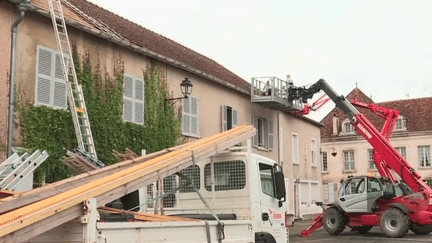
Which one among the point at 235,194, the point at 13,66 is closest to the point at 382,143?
the point at 235,194

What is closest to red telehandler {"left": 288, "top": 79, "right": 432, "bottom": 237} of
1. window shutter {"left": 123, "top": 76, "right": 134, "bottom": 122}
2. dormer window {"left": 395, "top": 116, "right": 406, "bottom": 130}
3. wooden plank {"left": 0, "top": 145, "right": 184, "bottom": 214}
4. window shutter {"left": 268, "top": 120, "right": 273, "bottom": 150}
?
window shutter {"left": 268, "top": 120, "right": 273, "bottom": 150}

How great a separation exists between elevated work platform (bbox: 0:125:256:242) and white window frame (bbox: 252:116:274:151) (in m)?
18.0

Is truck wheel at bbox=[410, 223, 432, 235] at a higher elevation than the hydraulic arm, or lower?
lower

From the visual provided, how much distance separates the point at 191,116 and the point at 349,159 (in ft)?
115

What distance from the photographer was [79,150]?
12656mm

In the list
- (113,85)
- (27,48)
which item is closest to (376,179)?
(113,85)

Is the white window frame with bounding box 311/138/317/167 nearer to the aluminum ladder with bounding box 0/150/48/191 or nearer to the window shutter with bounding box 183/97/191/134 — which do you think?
the window shutter with bounding box 183/97/191/134

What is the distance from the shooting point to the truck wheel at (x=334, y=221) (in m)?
20.1

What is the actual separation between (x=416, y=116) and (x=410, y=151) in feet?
10.7

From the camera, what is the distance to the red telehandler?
18453 millimetres

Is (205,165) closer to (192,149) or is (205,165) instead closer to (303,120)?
(192,149)

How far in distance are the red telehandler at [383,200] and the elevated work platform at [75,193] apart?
12.9m

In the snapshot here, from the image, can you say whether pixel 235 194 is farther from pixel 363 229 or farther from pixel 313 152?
pixel 313 152

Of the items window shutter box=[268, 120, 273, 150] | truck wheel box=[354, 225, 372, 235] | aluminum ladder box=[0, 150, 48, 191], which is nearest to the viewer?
aluminum ladder box=[0, 150, 48, 191]
